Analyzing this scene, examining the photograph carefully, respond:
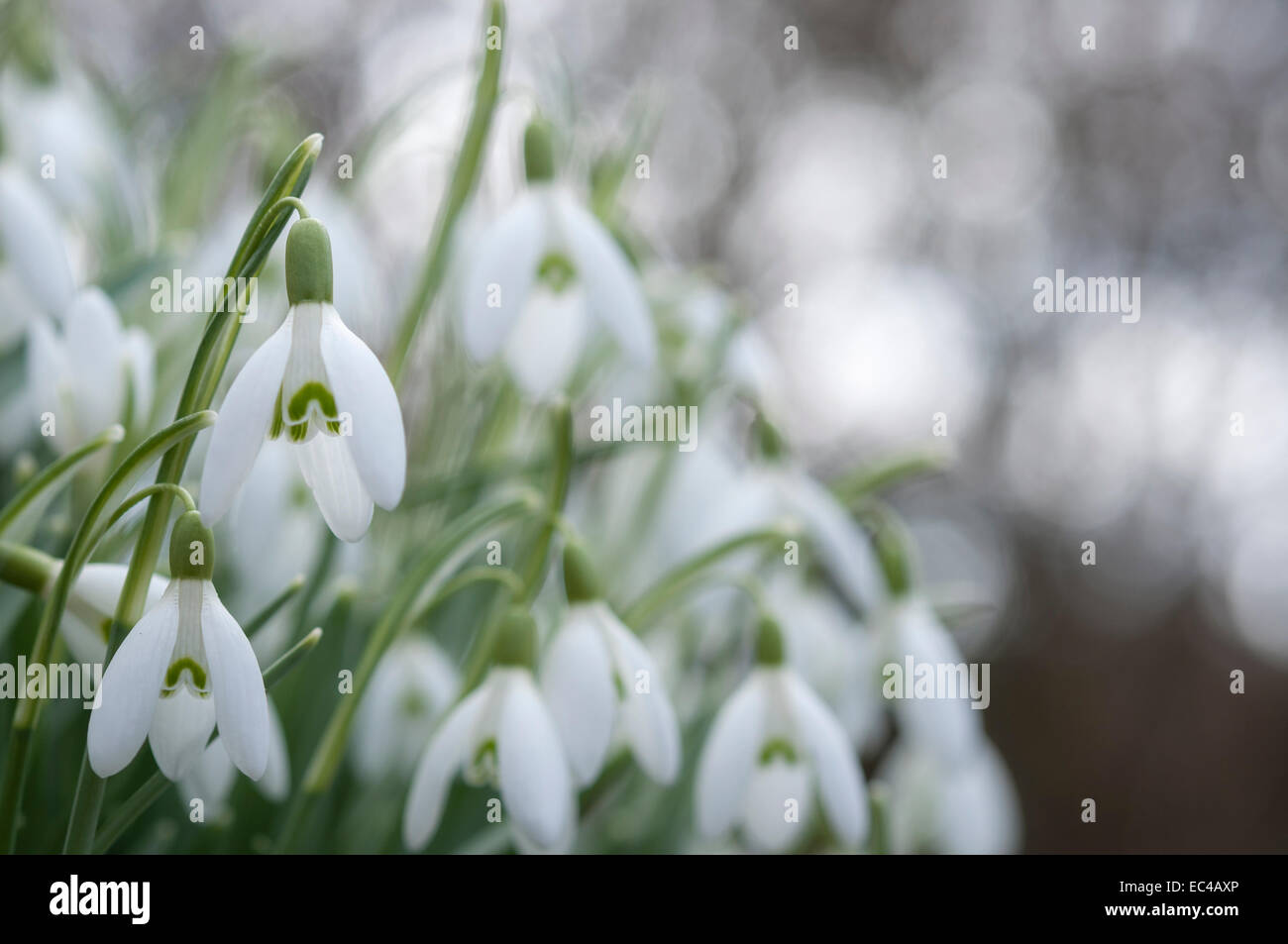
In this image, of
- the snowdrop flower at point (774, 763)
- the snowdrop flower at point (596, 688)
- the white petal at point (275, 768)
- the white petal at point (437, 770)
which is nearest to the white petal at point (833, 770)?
the snowdrop flower at point (774, 763)

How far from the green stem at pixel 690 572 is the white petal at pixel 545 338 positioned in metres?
0.18

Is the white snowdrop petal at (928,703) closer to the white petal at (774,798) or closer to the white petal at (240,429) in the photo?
the white petal at (774,798)

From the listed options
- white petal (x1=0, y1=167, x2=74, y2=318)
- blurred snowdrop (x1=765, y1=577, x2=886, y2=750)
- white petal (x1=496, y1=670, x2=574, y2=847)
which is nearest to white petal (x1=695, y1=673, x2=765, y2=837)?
white petal (x1=496, y1=670, x2=574, y2=847)

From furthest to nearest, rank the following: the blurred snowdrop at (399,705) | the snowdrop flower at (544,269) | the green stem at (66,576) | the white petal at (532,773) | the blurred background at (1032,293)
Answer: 1. the blurred background at (1032,293)
2. the blurred snowdrop at (399,705)
3. the snowdrop flower at (544,269)
4. the white petal at (532,773)
5. the green stem at (66,576)

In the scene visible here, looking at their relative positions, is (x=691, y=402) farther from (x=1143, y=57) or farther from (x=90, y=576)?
(x=1143, y=57)

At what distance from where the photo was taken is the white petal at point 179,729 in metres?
0.45

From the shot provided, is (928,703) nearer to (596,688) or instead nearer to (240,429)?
(596,688)

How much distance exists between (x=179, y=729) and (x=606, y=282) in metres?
0.36

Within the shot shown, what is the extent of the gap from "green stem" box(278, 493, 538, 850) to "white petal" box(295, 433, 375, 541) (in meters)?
0.12

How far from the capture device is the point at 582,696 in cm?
59

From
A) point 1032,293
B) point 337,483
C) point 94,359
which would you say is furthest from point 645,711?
point 1032,293

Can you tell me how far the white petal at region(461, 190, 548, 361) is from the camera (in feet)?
2.09

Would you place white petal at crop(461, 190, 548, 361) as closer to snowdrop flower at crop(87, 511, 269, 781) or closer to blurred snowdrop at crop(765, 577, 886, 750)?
snowdrop flower at crop(87, 511, 269, 781)
